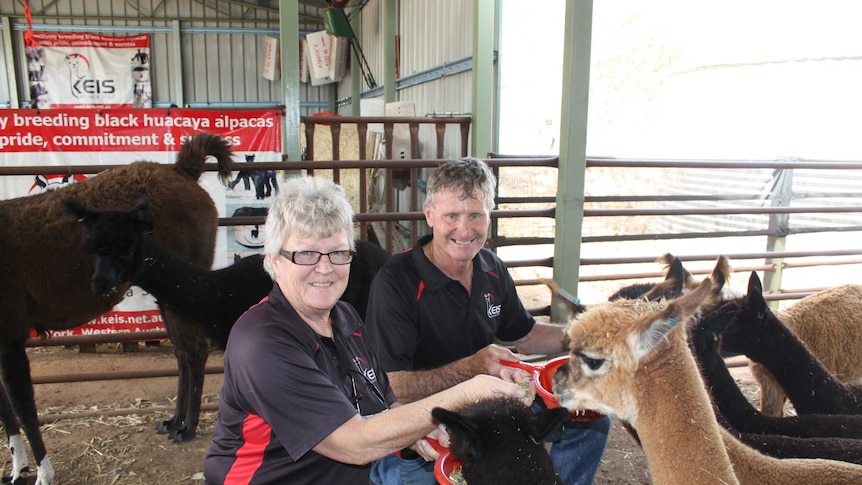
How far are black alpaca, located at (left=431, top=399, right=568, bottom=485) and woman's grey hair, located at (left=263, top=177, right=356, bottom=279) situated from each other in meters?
0.67

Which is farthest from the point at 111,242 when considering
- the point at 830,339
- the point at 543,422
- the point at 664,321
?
the point at 830,339

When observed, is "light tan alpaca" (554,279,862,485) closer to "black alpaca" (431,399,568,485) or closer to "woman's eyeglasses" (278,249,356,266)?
"black alpaca" (431,399,568,485)

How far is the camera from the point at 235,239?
5145 mm

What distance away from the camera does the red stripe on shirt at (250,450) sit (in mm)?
→ 1591

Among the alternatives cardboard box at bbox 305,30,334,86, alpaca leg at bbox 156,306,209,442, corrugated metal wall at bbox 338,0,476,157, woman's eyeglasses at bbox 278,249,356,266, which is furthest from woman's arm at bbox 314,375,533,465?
cardboard box at bbox 305,30,334,86

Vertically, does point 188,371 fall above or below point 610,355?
below

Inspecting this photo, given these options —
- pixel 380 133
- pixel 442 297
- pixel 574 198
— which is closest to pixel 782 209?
pixel 574 198

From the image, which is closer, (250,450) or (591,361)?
(250,450)

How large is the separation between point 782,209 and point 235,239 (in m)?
4.87

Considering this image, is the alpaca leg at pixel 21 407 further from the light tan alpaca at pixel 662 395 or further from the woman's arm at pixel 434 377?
the light tan alpaca at pixel 662 395

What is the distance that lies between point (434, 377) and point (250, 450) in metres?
0.88

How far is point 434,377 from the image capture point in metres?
2.31

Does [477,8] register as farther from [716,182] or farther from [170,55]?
[170,55]

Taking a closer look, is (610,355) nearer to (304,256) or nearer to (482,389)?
(482,389)
